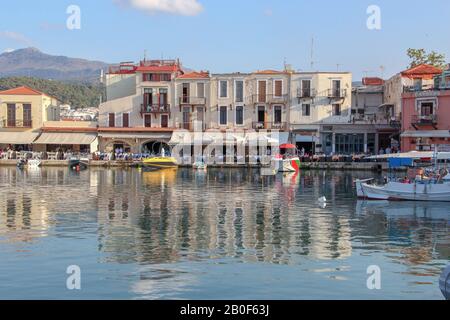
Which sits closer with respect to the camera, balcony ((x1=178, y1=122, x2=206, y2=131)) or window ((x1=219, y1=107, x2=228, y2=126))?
balcony ((x1=178, y1=122, x2=206, y2=131))

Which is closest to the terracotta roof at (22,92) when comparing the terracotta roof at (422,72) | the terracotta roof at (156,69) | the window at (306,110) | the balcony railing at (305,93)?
the terracotta roof at (156,69)

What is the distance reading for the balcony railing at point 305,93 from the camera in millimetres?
75062

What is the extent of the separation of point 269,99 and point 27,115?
29.1 metres

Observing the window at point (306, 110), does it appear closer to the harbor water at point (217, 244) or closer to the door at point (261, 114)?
the door at point (261, 114)

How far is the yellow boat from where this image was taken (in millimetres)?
68875

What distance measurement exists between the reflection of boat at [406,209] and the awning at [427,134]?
28.7m

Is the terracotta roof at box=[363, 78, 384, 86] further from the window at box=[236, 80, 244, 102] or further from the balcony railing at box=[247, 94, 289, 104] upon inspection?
the window at box=[236, 80, 244, 102]

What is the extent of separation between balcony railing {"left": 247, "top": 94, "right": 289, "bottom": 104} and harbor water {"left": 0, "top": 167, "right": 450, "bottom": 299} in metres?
32.5

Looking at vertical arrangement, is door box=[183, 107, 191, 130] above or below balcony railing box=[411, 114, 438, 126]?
above

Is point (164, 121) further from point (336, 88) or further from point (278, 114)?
point (336, 88)

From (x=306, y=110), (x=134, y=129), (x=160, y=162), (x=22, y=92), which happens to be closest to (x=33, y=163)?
(x=22, y=92)

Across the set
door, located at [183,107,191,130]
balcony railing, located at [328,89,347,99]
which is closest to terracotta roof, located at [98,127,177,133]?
door, located at [183,107,191,130]

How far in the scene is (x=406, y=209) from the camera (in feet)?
116

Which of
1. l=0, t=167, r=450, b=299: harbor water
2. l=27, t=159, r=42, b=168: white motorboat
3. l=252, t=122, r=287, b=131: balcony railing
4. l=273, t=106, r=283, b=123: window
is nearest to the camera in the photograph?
l=0, t=167, r=450, b=299: harbor water
